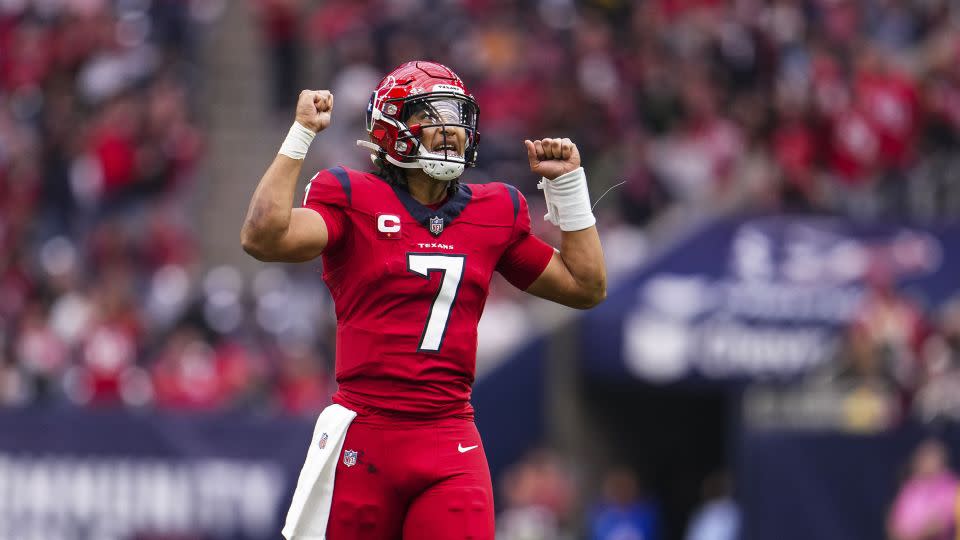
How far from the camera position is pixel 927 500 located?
383 inches

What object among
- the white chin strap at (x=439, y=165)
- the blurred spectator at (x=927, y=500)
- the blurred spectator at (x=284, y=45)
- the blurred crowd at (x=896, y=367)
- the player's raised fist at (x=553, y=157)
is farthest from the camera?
the blurred spectator at (x=284, y=45)

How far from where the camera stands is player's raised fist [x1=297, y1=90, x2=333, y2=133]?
16.9 ft

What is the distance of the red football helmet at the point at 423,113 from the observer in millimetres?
5246

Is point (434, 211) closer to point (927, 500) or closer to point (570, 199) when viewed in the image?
point (570, 199)

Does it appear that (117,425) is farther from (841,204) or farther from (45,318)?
(841,204)

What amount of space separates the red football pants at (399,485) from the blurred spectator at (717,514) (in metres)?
6.59

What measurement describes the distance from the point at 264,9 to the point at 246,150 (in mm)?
1397

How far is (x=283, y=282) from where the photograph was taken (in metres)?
15.3

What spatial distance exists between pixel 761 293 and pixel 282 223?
8.90 meters

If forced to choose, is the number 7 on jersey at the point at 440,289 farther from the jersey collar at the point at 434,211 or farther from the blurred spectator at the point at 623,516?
the blurred spectator at the point at 623,516

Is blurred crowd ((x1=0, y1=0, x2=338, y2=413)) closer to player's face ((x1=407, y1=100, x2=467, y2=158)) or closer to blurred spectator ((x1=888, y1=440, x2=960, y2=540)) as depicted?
blurred spectator ((x1=888, y1=440, x2=960, y2=540))

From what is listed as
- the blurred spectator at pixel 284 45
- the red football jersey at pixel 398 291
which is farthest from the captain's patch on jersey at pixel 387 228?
the blurred spectator at pixel 284 45

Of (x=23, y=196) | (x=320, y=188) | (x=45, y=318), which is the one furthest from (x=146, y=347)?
(x=320, y=188)

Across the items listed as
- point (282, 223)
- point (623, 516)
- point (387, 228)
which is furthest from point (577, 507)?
point (282, 223)
